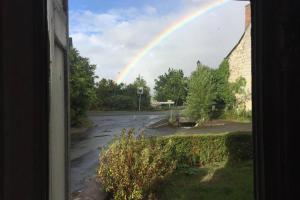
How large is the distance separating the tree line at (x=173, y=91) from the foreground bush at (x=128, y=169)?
540 millimetres

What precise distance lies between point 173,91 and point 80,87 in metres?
2.33

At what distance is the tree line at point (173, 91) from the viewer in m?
3.86

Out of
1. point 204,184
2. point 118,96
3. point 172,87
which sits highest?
point 172,87

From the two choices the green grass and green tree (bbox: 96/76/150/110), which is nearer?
the green grass

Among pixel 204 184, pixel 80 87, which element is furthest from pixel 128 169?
pixel 204 184

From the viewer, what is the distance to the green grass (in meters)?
4.13

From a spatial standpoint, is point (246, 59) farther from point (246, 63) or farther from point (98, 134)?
point (98, 134)

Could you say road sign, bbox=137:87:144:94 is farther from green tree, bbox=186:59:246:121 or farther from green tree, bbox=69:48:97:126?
green tree, bbox=186:59:246:121

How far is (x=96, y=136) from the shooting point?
4.37 meters

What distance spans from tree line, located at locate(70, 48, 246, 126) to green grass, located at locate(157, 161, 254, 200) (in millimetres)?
879

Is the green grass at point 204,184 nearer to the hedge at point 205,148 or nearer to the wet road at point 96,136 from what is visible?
the hedge at point 205,148

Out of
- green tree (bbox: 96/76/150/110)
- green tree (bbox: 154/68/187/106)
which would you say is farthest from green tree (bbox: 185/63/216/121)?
green tree (bbox: 96/76/150/110)
